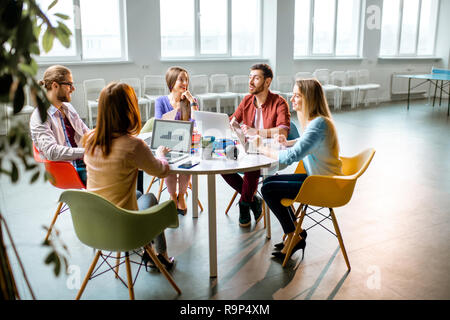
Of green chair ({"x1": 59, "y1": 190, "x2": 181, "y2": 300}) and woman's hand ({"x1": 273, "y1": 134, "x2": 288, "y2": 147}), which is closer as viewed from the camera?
green chair ({"x1": 59, "y1": 190, "x2": 181, "y2": 300})

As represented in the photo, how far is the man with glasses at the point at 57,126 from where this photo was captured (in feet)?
9.70

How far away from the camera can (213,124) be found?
3.24 meters

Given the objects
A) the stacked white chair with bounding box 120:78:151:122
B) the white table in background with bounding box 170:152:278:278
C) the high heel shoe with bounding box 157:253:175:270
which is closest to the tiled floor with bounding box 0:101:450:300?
the high heel shoe with bounding box 157:253:175:270

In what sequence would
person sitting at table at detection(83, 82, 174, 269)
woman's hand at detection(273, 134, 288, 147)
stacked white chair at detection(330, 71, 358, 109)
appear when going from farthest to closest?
stacked white chair at detection(330, 71, 358, 109)
woman's hand at detection(273, 134, 288, 147)
person sitting at table at detection(83, 82, 174, 269)

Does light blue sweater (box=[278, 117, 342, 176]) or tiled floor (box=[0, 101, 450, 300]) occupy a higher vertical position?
light blue sweater (box=[278, 117, 342, 176])

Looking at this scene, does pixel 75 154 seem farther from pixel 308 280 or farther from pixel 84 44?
pixel 84 44

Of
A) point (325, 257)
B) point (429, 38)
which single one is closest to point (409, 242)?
point (325, 257)

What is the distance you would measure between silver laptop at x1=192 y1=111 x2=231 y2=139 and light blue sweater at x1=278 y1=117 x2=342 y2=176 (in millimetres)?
564

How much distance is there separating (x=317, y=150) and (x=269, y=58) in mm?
7030

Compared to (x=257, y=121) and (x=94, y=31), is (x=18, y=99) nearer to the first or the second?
(x=257, y=121)

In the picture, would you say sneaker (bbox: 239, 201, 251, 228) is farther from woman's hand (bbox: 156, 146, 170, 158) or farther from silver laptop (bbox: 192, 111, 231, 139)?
woman's hand (bbox: 156, 146, 170, 158)

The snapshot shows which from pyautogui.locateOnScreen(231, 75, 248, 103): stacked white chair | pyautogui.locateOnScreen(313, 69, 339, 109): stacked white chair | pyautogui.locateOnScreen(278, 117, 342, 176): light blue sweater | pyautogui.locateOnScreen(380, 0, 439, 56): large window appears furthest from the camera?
pyautogui.locateOnScreen(380, 0, 439, 56): large window

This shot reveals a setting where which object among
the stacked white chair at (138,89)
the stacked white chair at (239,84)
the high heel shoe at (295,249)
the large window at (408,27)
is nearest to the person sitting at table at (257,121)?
the high heel shoe at (295,249)

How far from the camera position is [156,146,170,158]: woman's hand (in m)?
2.72
